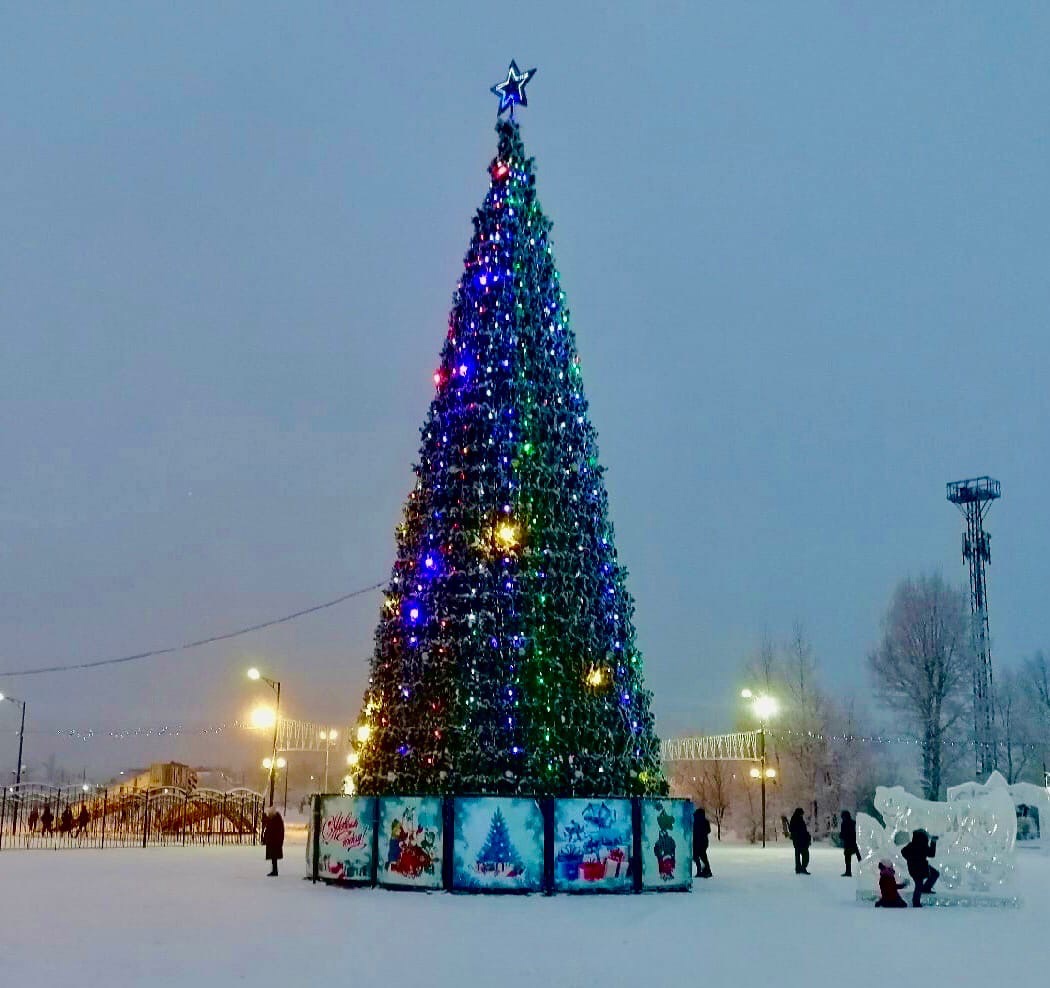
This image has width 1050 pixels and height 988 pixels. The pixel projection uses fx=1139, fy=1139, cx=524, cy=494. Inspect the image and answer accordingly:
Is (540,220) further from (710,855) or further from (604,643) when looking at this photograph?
(710,855)

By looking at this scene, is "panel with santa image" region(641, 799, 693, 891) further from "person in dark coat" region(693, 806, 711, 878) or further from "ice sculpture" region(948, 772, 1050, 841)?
"ice sculpture" region(948, 772, 1050, 841)

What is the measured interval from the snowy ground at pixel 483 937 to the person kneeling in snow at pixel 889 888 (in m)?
0.34

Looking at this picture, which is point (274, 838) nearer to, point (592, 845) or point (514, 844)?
point (514, 844)

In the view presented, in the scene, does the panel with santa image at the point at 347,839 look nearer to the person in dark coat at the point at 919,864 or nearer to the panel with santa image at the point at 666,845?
the panel with santa image at the point at 666,845

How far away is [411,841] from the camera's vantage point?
18.5 m

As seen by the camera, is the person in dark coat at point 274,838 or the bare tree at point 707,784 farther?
the bare tree at point 707,784

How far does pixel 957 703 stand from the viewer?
5072cm

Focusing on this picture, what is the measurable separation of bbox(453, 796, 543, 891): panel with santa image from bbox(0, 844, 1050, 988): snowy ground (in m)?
0.74

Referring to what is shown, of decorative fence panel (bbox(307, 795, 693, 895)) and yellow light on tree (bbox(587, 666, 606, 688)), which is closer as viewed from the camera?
decorative fence panel (bbox(307, 795, 693, 895))

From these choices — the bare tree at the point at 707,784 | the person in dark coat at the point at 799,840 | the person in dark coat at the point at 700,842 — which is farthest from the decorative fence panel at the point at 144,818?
the bare tree at the point at 707,784

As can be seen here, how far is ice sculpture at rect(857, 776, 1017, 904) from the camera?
57.6 feet

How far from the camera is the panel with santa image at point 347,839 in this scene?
19.1m

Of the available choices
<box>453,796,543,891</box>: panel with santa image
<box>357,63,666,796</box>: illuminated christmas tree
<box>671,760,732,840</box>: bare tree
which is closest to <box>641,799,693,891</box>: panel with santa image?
<box>357,63,666,796</box>: illuminated christmas tree

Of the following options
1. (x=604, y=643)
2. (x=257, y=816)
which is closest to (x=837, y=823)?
(x=257, y=816)
